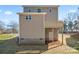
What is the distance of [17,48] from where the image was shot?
13.2ft

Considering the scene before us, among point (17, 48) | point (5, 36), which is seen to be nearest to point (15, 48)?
point (17, 48)

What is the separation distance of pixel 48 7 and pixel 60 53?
0.61 meters

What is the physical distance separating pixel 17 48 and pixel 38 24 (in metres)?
0.41

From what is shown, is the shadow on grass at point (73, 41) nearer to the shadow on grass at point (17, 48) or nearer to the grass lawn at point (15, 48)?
the grass lawn at point (15, 48)

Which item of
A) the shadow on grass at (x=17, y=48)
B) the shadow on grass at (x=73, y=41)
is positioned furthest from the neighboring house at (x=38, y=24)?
the shadow on grass at (x=73, y=41)

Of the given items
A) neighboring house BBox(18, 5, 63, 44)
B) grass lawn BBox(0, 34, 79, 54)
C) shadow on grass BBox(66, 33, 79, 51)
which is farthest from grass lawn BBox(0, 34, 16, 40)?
shadow on grass BBox(66, 33, 79, 51)

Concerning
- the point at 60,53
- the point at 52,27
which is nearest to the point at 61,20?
the point at 52,27

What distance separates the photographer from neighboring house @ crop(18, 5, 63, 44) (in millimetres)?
3992

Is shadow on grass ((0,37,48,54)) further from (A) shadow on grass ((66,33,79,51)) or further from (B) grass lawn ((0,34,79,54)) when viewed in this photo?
(A) shadow on grass ((66,33,79,51))

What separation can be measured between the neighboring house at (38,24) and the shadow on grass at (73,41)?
0.21m

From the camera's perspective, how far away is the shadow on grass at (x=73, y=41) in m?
4.05

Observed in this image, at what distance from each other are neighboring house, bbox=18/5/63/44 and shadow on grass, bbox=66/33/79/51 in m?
0.21
